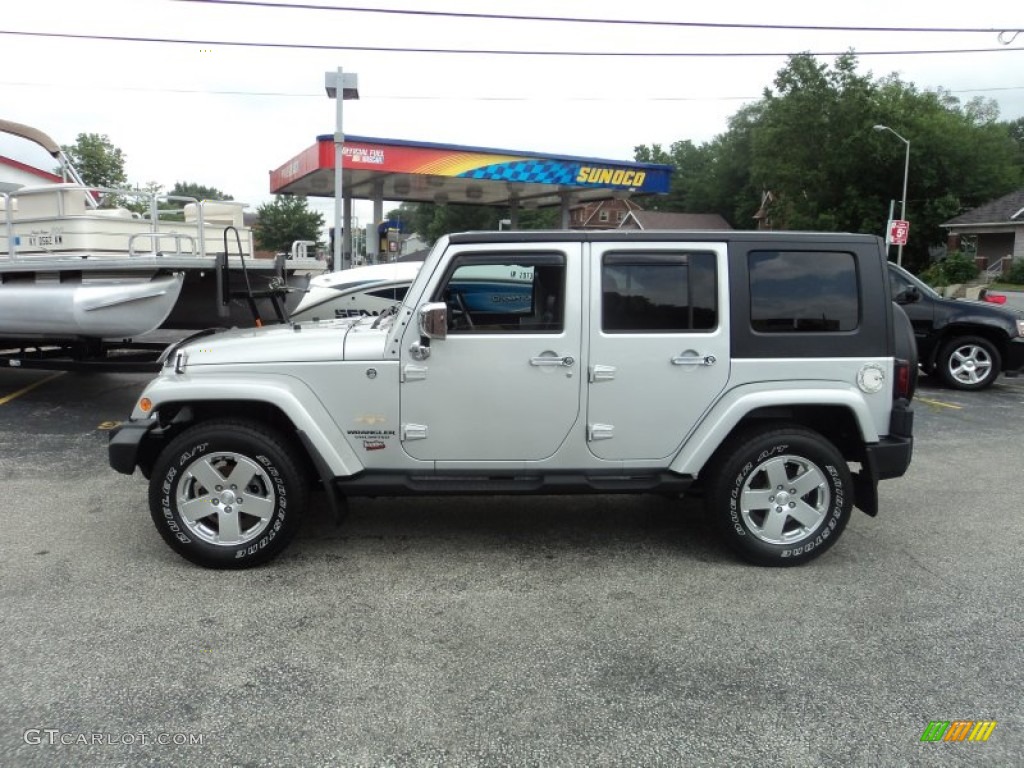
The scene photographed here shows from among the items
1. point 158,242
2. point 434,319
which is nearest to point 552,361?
point 434,319

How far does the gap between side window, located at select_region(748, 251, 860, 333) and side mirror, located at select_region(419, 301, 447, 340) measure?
1.69 metres

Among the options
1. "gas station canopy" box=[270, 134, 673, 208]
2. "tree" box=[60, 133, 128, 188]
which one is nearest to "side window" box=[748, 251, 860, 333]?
"gas station canopy" box=[270, 134, 673, 208]

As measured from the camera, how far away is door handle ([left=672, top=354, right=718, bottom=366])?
4.22 metres

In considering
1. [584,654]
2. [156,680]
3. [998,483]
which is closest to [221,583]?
[156,680]

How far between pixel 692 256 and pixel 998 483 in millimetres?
3762

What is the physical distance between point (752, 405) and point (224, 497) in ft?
9.30

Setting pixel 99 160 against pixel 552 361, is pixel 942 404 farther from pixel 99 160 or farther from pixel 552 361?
pixel 99 160

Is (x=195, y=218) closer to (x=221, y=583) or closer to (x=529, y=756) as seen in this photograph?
(x=221, y=583)

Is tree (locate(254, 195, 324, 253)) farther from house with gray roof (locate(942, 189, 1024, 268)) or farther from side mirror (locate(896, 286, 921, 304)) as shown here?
side mirror (locate(896, 286, 921, 304))

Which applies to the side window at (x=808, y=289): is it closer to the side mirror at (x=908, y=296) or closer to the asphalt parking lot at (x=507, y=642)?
the asphalt parking lot at (x=507, y=642)

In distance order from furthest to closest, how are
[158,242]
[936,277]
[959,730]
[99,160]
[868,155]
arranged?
[868,155] < [936,277] < [99,160] < [158,242] < [959,730]

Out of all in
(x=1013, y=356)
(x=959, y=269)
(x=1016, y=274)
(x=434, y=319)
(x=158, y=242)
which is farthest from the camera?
(x=959, y=269)

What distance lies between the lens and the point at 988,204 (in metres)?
47.8

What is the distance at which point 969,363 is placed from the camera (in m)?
10.5
